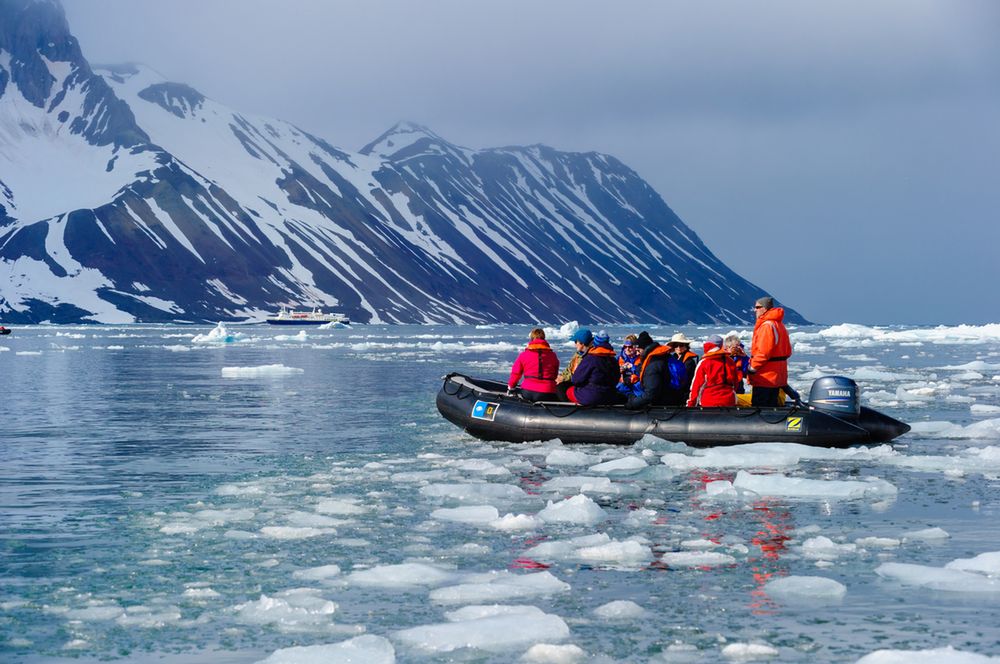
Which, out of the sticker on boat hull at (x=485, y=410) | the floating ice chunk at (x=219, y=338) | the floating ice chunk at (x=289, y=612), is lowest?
the floating ice chunk at (x=219, y=338)

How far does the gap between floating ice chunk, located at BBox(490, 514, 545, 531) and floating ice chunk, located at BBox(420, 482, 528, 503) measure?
63.7 inches

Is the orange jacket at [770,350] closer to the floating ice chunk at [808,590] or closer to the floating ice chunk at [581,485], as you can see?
the floating ice chunk at [581,485]

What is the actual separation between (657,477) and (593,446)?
374cm

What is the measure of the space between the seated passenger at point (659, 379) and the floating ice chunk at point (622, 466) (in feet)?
10.9

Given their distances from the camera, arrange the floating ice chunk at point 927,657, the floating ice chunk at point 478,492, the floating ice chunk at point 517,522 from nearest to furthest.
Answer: the floating ice chunk at point 927,657 < the floating ice chunk at point 517,522 < the floating ice chunk at point 478,492

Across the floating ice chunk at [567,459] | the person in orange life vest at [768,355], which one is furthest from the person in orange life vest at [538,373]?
the person in orange life vest at [768,355]

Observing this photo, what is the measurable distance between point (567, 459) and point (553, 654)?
10.1 m

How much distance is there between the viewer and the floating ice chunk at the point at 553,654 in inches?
301

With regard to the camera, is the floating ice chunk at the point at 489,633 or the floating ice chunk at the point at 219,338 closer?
the floating ice chunk at the point at 489,633

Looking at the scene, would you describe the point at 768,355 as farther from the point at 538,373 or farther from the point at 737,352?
the point at 538,373

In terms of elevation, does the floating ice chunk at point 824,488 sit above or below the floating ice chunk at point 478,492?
above

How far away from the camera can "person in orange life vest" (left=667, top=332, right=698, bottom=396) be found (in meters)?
20.4

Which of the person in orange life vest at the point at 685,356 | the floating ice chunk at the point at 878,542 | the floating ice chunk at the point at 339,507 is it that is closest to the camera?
the floating ice chunk at the point at 878,542

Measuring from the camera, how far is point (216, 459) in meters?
18.8
